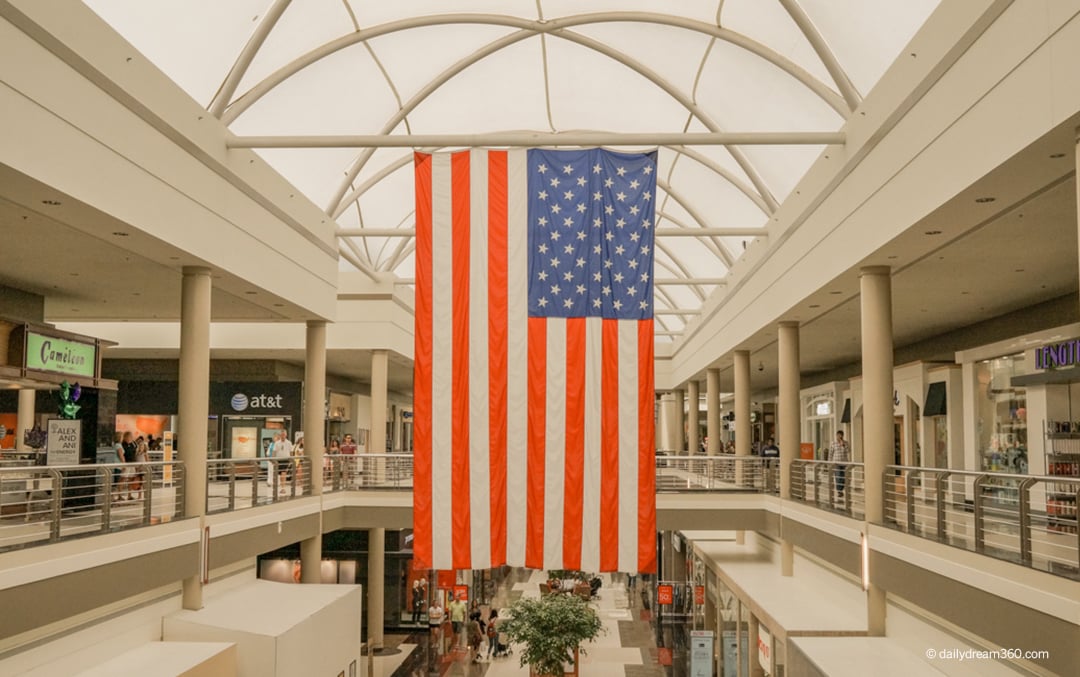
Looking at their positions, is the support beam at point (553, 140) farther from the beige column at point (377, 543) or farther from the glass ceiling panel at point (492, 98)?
the beige column at point (377, 543)

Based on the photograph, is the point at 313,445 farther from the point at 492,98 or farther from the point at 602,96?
the point at 602,96

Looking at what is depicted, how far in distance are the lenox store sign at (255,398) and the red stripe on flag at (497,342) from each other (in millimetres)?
22334

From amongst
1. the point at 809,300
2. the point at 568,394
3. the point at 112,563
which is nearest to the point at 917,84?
the point at 568,394

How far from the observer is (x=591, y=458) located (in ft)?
42.5

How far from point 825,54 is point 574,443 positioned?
301 inches

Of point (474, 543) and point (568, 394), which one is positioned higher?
point (568, 394)

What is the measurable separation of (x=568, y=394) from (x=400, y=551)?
74.0 feet

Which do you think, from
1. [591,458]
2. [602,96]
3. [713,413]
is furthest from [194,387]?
[713,413]

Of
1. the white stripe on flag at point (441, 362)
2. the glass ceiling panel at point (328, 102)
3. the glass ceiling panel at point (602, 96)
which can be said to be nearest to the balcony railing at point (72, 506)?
the white stripe on flag at point (441, 362)

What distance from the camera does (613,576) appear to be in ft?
157

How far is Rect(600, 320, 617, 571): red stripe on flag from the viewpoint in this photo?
12906 millimetres

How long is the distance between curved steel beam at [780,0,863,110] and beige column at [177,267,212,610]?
10741mm

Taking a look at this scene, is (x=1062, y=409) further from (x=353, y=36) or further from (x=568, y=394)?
(x=353, y=36)

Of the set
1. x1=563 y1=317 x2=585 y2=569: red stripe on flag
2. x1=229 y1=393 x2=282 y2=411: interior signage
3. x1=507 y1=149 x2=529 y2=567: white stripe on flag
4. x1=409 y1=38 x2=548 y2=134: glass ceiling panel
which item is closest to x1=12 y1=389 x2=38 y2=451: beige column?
x1=229 y1=393 x2=282 y2=411: interior signage
